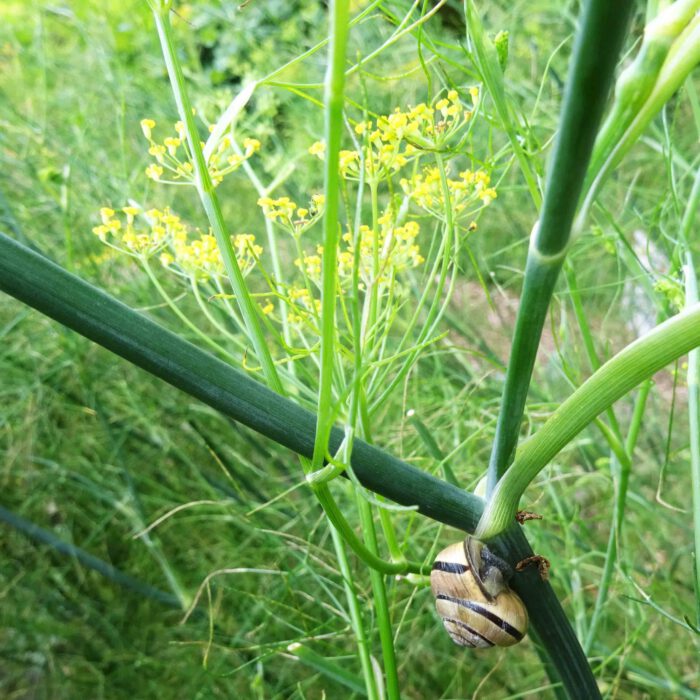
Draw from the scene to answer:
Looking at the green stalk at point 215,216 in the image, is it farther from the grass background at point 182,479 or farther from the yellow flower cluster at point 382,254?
the grass background at point 182,479

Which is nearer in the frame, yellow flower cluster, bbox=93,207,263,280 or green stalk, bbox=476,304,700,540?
green stalk, bbox=476,304,700,540

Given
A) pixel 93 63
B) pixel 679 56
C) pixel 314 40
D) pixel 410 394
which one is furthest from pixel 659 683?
pixel 93 63

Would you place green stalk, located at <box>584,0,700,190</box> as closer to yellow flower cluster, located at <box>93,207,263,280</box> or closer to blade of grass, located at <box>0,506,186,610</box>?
yellow flower cluster, located at <box>93,207,263,280</box>

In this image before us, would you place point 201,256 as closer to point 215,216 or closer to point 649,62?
point 215,216

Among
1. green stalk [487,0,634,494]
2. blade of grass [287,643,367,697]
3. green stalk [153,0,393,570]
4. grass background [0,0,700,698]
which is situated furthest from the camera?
grass background [0,0,700,698]

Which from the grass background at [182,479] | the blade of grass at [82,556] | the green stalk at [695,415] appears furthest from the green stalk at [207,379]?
the blade of grass at [82,556]

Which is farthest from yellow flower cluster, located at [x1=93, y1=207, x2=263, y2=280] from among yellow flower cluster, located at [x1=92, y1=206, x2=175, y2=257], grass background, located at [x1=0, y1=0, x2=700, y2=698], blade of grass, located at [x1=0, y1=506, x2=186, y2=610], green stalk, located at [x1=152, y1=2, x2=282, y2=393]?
blade of grass, located at [x1=0, y1=506, x2=186, y2=610]

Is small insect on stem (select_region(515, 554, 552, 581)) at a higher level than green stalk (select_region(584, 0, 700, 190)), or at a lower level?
lower

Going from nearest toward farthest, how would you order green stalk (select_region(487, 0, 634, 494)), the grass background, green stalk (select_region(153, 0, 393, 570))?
green stalk (select_region(487, 0, 634, 494)) → green stalk (select_region(153, 0, 393, 570)) → the grass background
